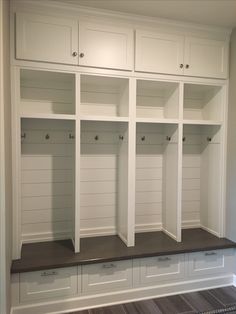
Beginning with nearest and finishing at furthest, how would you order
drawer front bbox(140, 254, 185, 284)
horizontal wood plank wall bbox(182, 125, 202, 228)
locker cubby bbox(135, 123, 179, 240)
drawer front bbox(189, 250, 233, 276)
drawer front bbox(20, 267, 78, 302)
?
drawer front bbox(20, 267, 78, 302) < drawer front bbox(140, 254, 185, 284) < drawer front bbox(189, 250, 233, 276) < locker cubby bbox(135, 123, 179, 240) < horizontal wood plank wall bbox(182, 125, 202, 228)

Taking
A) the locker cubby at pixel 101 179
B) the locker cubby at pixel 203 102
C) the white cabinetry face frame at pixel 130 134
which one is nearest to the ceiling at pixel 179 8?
the white cabinetry face frame at pixel 130 134

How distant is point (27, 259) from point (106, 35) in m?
2.03

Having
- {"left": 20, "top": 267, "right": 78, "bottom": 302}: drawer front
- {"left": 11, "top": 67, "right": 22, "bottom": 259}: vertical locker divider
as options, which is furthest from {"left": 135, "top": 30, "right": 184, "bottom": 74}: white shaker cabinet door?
{"left": 20, "top": 267, "right": 78, "bottom": 302}: drawer front

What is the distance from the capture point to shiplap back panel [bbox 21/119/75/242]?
Result: 8.16 ft

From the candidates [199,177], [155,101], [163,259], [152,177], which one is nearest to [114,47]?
[155,101]

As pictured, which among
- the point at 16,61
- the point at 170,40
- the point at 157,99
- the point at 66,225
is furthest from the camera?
the point at 157,99

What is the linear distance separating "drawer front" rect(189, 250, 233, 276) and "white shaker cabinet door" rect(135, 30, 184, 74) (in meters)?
1.80

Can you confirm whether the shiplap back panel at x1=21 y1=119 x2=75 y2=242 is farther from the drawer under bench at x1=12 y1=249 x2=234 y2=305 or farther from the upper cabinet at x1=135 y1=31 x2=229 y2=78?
the upper cabinet at x1=135 y1=31 x2=229 y2=78

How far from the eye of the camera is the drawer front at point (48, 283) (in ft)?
6.70

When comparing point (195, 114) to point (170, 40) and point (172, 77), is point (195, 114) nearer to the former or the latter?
point (172, 77)

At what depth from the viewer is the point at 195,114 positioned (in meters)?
2.97

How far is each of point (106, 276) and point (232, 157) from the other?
5.47 feet

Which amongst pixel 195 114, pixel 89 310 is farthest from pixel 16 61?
pixel 89 310

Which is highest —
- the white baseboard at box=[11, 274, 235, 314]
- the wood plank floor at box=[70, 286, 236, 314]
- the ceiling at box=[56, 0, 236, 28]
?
the ceiling at box=[56, 0, 236, 28]
